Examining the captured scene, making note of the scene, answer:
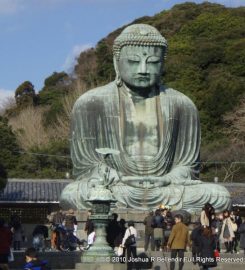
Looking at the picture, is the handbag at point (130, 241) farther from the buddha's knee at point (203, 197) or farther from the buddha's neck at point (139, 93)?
the buddha's neck at point (139, 93)

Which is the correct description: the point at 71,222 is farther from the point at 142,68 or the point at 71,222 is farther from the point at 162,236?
the point at 142,68

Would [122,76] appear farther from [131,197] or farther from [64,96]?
[64,96]

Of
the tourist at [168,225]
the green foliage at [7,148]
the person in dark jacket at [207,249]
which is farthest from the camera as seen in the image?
the green foliage at [7,148]

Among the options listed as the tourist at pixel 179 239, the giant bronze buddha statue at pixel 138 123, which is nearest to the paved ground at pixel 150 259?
the tourist at pixel 179 239

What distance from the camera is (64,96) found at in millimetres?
62500

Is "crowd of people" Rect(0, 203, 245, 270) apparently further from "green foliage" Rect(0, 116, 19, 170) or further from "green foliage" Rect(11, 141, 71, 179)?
"green foliage" Rect(11, 141, 71, 179)

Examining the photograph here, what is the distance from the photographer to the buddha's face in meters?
23.3

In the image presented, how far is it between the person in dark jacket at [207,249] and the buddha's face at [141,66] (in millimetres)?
9273

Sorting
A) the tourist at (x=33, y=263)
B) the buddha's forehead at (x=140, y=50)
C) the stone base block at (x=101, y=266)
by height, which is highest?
the buddha's forehead at (x=140, y=50)

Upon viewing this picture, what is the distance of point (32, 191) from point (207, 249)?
2383cm

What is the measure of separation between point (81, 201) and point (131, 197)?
3.81 feet

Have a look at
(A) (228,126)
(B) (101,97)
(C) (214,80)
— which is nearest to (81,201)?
(B) (101,97)

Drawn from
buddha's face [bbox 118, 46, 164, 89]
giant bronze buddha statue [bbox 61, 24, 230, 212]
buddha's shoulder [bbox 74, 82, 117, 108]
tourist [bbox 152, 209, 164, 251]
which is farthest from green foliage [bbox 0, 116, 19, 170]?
tourist [bbox 152, 209, 164, 251]

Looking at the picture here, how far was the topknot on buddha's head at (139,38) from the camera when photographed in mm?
23562
